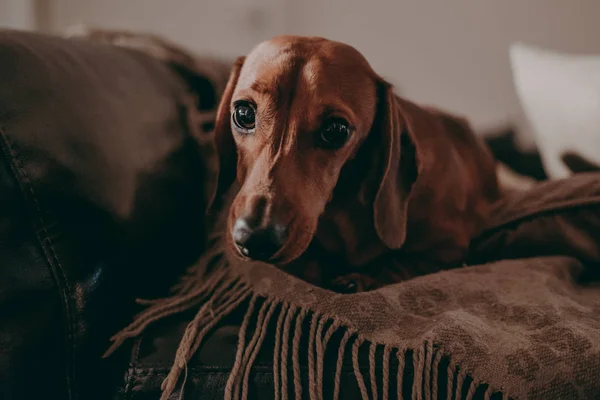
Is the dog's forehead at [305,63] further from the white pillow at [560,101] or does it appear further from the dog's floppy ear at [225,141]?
the white pillow at [560,101]

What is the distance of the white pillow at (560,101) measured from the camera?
1450 mm

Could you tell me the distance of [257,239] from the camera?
81 cm

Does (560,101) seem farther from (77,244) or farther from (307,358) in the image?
(77,244)

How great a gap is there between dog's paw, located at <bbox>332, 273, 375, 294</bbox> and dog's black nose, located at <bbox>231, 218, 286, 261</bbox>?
0.73 feet

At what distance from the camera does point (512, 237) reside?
1181 millimetres

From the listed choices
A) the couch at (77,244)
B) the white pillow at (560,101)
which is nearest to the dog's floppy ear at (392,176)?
the couch at (77,244)

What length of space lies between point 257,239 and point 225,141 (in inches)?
14.8

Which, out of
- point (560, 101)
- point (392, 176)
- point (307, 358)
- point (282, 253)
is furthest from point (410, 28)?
point (307, 358)

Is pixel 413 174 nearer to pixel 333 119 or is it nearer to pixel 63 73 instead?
pixel 333 119

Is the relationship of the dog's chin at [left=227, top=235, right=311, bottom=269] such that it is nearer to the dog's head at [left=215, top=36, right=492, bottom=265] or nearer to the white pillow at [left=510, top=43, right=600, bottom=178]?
the dog's head at [left=215, top=36, right=492, bottom=265]

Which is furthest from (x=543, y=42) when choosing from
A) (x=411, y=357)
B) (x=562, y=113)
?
(x=411, y=357)

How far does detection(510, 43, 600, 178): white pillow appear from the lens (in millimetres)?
1450

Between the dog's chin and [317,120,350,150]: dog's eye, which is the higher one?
[317,120,350,150]: dog's eye

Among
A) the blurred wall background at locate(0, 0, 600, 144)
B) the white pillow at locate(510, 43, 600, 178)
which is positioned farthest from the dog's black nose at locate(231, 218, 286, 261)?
the blurred wall background at locate(0, 0, 600, 144)
